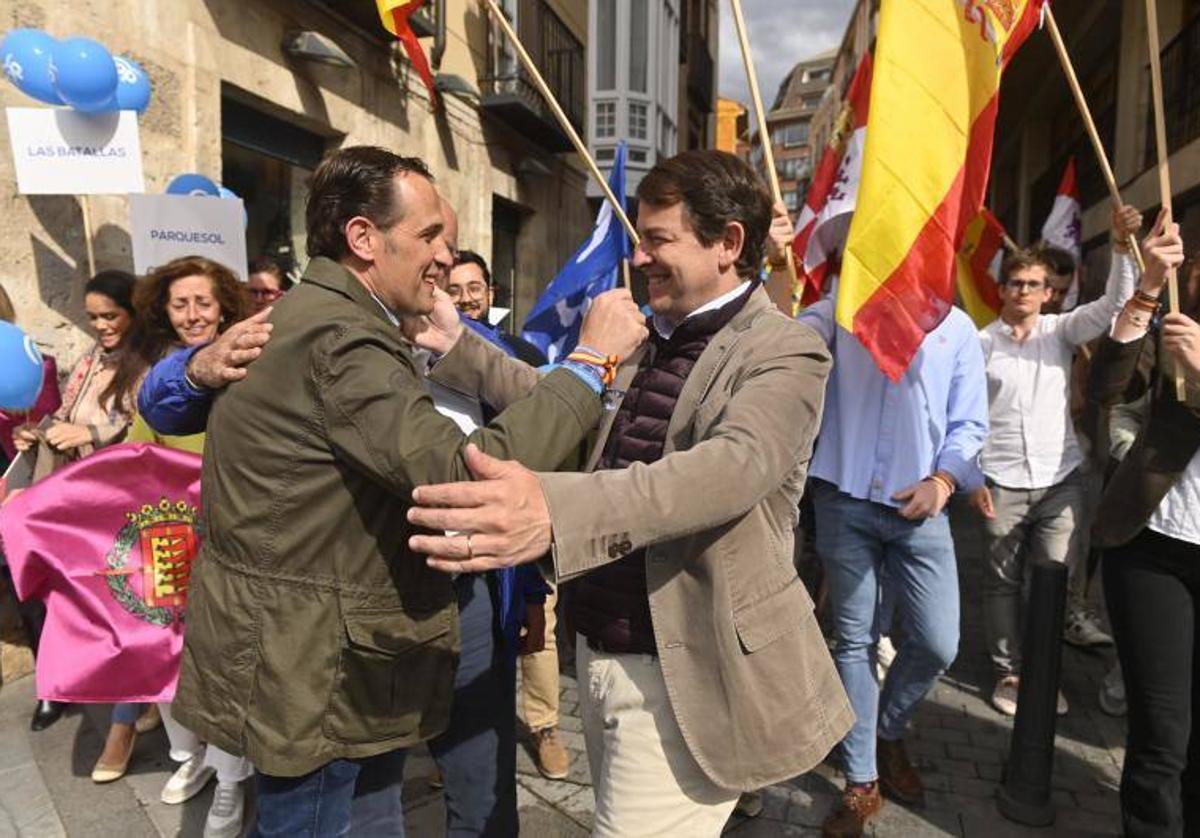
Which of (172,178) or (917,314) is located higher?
(172,178)

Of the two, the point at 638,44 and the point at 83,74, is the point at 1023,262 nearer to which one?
the point at 83,74

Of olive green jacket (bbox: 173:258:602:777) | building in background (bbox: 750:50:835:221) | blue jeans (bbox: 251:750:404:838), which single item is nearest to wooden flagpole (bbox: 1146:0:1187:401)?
olive green jacket (bbox: 173:258:602:777)

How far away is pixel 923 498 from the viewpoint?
281 centimetres

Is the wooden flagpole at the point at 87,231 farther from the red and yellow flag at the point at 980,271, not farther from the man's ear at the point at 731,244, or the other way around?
the red and yellow flag at the point at 980,271

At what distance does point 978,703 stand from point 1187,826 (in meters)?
1.47

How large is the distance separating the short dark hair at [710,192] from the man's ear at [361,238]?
578 millimetres

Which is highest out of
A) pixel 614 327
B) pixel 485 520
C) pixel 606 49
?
pixel 606 49

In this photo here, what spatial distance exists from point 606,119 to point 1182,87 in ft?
25.6

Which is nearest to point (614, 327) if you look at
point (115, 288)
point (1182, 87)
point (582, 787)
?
point (582, 787)

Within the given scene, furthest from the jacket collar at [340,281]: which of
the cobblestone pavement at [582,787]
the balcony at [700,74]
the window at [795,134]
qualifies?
the window at [795,134]

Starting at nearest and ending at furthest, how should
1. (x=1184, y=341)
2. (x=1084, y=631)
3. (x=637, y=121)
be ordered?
(x=1184, y=341), (x=1084, y=631), (x=637, y=121)

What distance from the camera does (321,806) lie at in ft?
5.65

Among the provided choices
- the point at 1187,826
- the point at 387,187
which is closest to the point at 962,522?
the point at 1187,826

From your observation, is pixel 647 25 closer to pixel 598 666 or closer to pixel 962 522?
pixel 962 522
